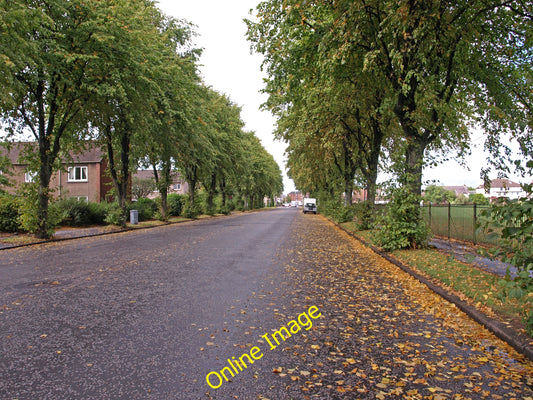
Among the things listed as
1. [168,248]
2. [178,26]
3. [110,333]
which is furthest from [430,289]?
[178,26]

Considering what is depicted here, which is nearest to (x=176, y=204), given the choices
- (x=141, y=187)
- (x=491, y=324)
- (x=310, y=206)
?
(x=141, y=187)

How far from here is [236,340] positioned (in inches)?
175

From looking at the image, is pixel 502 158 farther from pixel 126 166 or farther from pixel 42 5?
pixel 126 166

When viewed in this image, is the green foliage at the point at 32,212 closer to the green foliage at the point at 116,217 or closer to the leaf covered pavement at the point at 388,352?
the green foliage at the point at 116,217

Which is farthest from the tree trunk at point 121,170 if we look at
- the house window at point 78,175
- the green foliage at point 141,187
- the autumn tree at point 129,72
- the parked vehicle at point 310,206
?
the parked vehicle at point 310,206

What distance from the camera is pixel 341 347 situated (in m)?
4.33

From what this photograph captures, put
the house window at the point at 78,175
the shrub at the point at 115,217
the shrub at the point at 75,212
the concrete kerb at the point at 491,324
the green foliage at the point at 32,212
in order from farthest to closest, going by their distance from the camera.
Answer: the house window at the point at 78,175
the shrub at the point at 75,212
the shrub at the point at 115,217
the green foliage at the point at 32,212
the concrete kerb at the point at 491,324

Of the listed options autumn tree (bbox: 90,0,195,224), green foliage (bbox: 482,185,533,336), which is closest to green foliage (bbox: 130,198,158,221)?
autumn tree (bbox: 90,0,195,224)

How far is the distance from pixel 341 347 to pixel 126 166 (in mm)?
22243

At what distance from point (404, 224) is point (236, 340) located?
28.5 ft

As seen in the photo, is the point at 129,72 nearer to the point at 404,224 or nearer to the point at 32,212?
the point at 32,212

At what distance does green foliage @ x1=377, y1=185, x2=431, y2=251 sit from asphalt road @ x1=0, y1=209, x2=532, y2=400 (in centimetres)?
349

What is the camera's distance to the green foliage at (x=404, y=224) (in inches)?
455

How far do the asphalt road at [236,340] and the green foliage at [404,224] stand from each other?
3486mm
